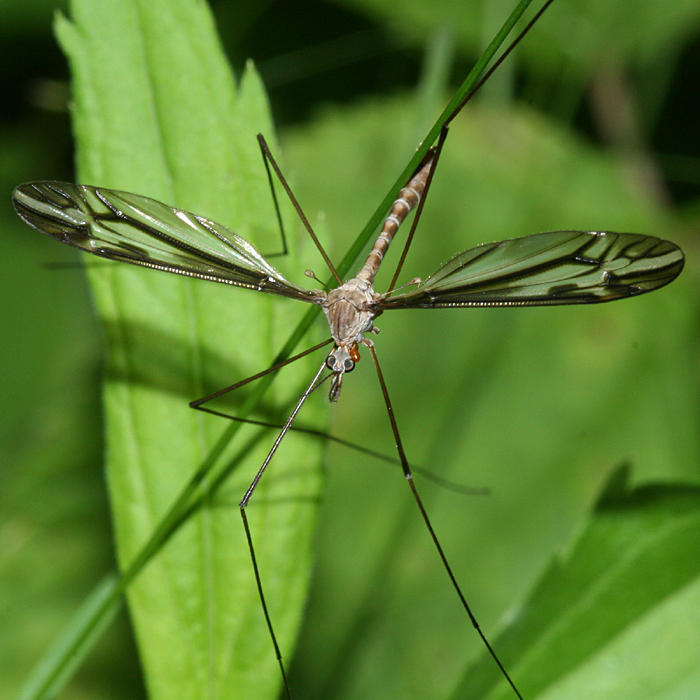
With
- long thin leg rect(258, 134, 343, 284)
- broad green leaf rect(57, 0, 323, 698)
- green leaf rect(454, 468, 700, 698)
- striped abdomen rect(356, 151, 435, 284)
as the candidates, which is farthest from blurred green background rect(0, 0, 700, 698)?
green leaf rect(454, 468, 700, 698)

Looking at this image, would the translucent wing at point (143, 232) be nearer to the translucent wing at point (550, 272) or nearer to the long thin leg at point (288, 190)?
the long thin leg at point (288, 190)

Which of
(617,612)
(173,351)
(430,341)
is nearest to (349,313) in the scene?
(173,351)

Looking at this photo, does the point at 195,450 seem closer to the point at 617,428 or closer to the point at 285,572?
the point at 285,572

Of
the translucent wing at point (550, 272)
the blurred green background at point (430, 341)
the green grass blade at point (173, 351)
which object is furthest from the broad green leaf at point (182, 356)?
the blurred green background at point (430, 341)

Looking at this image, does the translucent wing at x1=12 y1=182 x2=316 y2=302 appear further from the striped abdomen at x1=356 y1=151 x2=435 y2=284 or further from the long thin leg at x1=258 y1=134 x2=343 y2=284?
the striped abdomen at x1=356 y1=151 x2=435 y2=284

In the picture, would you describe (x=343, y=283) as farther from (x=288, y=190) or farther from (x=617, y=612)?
(x=617, y=612)

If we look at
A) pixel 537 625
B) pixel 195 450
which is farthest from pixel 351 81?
pixel 537 625
